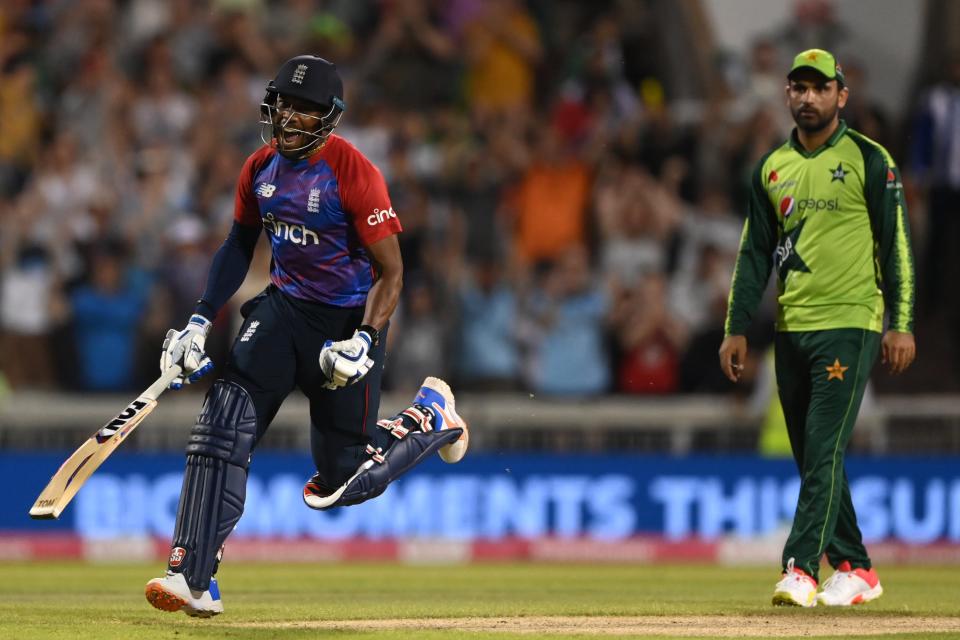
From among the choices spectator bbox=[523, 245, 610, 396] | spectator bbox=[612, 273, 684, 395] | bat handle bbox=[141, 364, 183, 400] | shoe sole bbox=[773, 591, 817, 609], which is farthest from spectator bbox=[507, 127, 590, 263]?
bat handle bbox=[141, 364, 183, 400]

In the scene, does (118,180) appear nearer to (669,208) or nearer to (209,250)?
(209,250)

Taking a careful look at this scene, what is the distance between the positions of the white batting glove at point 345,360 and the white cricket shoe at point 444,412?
124cm

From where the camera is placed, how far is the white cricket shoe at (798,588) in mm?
8562

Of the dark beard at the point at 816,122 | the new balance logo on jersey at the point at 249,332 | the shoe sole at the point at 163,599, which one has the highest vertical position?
the dark beard at the point at 816,122

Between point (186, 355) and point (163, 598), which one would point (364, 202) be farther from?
point (163, 598)

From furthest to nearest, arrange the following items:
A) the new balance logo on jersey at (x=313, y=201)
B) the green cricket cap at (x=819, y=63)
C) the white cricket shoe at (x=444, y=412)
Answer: the white cricket shoe at (x=444, y=412) < the green cricket cap at (x=819, y=63) < the new balance logo on jersey at (x=313, y=201)

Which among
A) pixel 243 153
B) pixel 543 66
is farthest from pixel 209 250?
pixel 543 66

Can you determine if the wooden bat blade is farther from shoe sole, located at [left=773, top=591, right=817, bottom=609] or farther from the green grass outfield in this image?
shoe sole, located at [left=773, top=591, right=817, bottom=609]

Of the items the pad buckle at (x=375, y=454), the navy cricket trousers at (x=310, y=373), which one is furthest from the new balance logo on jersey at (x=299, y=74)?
the pad buckle at (x=375, y=454)

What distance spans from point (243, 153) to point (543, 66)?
3.23 m

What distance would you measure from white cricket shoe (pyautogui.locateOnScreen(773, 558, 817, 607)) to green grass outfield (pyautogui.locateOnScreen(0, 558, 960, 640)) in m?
0.08

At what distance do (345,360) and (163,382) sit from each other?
2.76 feet

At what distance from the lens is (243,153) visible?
1672 cm

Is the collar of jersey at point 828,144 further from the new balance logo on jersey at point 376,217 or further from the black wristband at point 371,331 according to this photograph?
the black wristband at point 371,331
